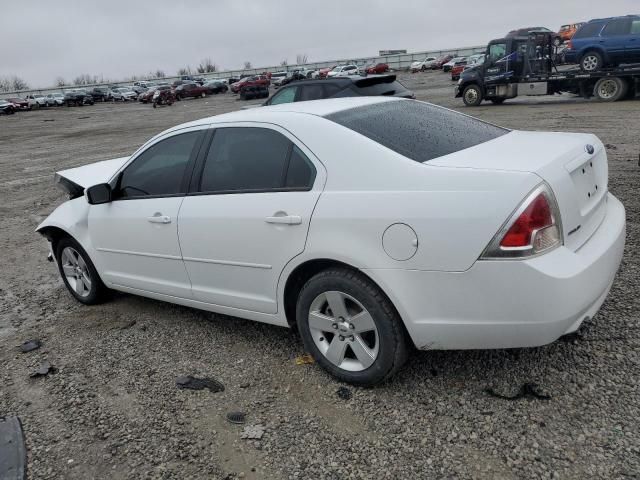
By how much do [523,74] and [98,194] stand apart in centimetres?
1912

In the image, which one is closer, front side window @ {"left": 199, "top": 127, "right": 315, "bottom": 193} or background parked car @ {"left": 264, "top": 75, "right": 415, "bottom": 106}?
front side window @ {"left": 199, "top": 127, "right": 315, "bottom": 193}

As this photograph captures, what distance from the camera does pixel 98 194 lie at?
411 centimetres

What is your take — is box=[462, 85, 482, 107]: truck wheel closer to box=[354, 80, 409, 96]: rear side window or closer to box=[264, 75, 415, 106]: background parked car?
box=[264, 75, 415, 106]: background parked car

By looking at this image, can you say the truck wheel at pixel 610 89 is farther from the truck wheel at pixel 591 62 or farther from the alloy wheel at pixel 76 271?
the alloy wheel at pixel 76 271

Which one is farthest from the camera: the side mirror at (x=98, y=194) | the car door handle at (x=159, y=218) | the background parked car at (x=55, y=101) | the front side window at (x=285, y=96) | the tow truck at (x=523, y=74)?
the background parked car at (x=55, y=101)

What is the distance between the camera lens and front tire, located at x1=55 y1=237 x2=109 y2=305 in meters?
4.65

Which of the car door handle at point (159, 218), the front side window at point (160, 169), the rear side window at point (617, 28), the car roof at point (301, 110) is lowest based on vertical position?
the car door handle at point (159, 218)

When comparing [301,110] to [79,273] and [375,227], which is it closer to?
[375,227]

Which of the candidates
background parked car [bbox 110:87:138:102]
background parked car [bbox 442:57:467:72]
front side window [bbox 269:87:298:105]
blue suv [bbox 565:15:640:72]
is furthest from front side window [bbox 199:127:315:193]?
background parked car [bbox 110:87:138:102]

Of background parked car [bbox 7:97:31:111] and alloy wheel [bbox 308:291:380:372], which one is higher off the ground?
background parked car [bbox 7:97:31:111]

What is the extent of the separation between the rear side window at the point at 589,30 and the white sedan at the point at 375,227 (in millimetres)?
18206

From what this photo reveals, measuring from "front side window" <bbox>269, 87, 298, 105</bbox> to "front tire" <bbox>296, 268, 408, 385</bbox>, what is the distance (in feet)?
32.2

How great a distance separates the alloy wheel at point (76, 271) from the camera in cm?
474

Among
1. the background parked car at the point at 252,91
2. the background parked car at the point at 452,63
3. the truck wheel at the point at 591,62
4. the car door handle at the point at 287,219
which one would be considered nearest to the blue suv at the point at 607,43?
the truck wheel at the point at 591,62
